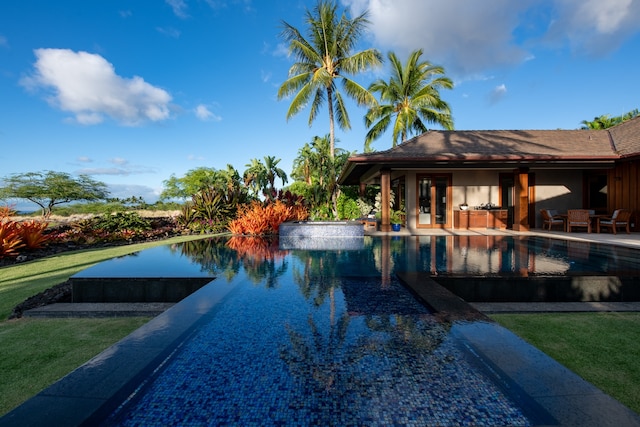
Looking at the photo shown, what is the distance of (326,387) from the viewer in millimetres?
2139

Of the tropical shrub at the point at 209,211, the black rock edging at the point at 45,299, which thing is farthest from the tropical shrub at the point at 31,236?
the black rock edging at the point at 45,299

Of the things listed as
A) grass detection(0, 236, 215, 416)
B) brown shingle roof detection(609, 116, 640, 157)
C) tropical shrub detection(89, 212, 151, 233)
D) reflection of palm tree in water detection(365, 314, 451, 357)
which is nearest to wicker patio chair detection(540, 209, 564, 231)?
brown shingle roof detection(609, 116, 640, 157)

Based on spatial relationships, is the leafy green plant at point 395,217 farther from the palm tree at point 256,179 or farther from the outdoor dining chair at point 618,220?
the palm tree at point 256,179

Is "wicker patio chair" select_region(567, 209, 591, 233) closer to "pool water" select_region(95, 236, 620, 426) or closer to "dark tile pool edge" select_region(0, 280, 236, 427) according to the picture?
"pool water" select_region(95, 236, 620, 426)

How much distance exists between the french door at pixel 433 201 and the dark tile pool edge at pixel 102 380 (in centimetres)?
1312

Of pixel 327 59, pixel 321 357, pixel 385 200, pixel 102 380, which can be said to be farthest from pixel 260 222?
pixel 327 59

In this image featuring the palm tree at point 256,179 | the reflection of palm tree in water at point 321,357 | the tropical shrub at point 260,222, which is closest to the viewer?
the reflection of palm tree in water at point 321,357

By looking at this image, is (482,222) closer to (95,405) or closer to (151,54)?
(95,405)

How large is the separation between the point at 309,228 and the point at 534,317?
801 centimetres

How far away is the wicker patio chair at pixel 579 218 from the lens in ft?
38.9

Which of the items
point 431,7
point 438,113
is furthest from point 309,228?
point 438,113

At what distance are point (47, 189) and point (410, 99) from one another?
36236mm

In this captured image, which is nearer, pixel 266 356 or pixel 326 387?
pixel 326 387

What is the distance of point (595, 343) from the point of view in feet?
11.1
